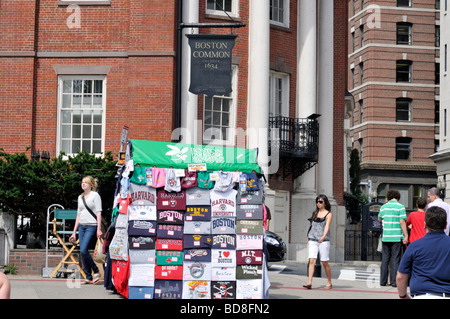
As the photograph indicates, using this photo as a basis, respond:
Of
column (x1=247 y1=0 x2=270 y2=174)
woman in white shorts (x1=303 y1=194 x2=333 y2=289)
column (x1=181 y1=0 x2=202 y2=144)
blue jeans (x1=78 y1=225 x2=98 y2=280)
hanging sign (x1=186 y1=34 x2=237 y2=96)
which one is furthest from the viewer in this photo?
column (x1=247 y1=0 x2=270 y2=174)

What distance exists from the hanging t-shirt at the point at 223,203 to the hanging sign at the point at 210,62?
7762 millimetres

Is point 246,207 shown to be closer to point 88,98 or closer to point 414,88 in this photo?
point 88,98

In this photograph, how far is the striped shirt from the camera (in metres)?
16.7

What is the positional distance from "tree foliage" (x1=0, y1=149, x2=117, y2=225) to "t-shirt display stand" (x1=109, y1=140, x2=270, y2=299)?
6.98 m

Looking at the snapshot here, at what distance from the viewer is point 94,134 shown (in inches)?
931

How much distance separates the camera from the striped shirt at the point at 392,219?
16.7 meters

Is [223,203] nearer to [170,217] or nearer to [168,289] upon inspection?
[170,217]

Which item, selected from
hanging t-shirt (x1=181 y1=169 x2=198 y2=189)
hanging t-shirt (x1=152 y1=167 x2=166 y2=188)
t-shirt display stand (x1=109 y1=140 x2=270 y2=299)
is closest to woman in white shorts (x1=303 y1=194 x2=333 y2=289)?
t-shirt display stand (x1=109 y1=140 x2=270 y2=299)

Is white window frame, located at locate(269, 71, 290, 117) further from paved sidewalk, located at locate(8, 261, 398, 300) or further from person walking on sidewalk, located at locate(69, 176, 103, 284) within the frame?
person walking on sidewalk, located at locate(69, 176, 103, 284)

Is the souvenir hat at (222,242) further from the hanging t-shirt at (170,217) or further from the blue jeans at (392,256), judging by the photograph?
the blue jeans at (392,256)

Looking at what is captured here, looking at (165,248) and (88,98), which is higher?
(88,98)

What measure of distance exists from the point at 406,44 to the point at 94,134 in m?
49.1

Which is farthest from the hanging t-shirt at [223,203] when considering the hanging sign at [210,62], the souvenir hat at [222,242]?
the hanging sign at [210,62]
